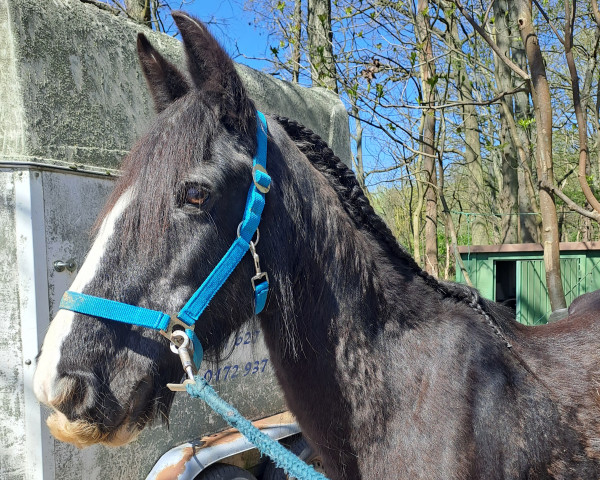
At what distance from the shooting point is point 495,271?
316 inches

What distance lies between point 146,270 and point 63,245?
1.12 metres

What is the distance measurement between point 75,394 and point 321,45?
6.87 metres

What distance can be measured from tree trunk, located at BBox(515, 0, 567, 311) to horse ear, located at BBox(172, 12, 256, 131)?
266 centimetres

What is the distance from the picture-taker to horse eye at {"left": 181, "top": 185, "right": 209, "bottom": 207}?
147cm

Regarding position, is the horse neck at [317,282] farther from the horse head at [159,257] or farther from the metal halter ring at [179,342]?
the metal halter ring at [179,342]

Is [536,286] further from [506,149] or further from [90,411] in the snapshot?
[90,411]

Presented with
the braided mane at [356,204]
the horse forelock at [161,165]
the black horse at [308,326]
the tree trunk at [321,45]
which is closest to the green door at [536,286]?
the tree trunk at [321,45]

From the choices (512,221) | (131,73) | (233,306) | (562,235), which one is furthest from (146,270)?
(562,235)

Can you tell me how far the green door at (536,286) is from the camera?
25.2ft

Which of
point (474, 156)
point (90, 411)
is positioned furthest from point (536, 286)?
point (90, 411)

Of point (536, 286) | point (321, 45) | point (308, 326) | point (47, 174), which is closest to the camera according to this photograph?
point (308, 326)

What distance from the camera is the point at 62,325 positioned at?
1.38m

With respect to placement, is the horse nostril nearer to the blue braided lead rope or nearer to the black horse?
the black horse

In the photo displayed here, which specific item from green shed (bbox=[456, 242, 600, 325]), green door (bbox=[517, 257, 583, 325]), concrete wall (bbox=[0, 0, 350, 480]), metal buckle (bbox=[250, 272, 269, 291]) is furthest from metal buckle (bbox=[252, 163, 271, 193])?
green door (bbox=[517, 257, 583, 325])
